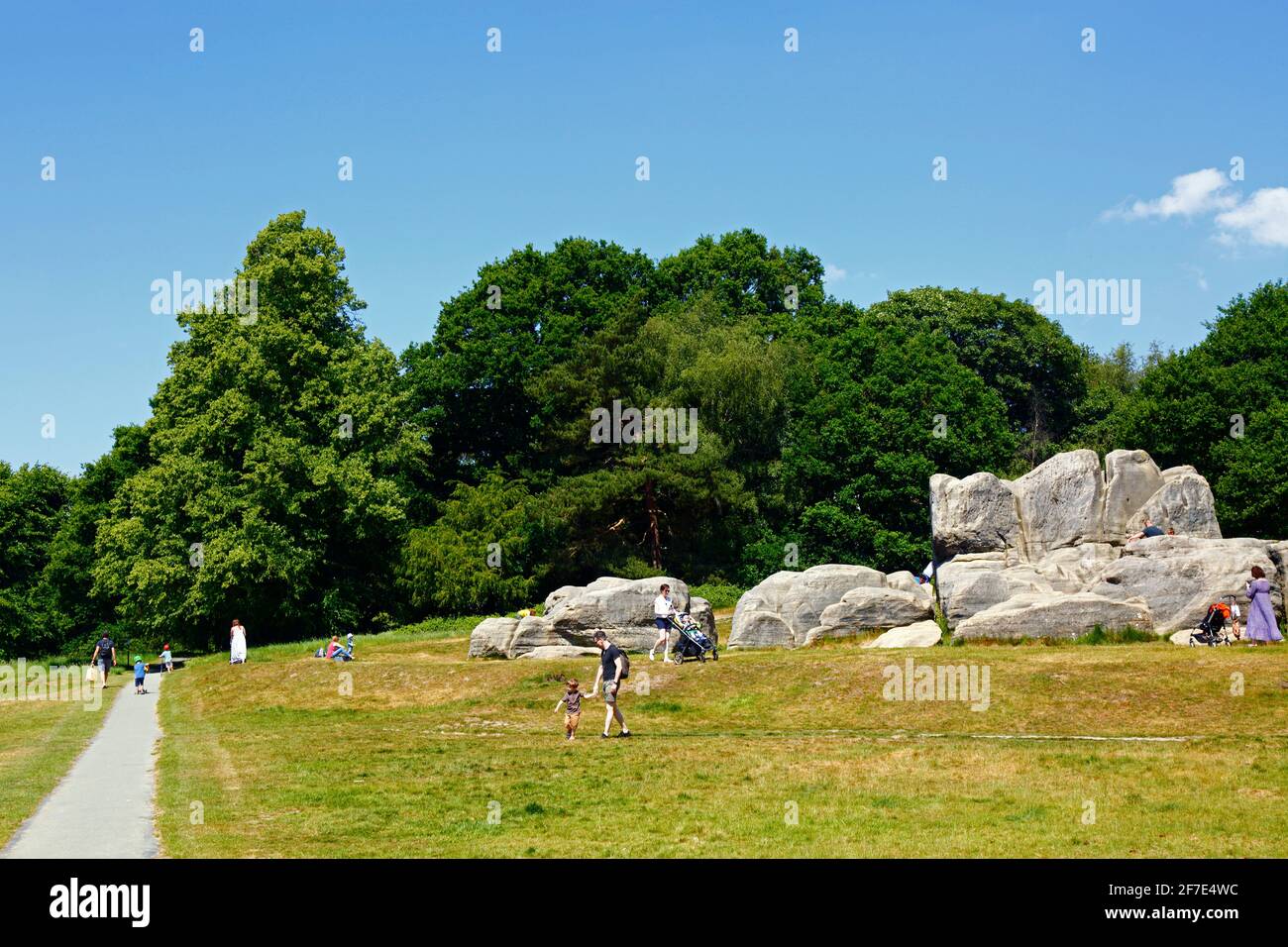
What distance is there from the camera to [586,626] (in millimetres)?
41562

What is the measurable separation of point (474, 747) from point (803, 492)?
44.4 m

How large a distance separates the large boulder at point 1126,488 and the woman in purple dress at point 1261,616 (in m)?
9.55

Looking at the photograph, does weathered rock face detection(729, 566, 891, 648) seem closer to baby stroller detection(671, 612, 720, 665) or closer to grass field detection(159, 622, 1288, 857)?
grass field detection(159, 622, 1288, 857)

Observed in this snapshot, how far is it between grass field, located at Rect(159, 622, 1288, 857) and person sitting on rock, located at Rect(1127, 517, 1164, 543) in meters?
9.29

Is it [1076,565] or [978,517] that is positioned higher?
[978,517]

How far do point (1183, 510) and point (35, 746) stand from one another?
35593 millimetres

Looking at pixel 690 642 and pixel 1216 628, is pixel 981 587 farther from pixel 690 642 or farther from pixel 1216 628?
pixel 690 642

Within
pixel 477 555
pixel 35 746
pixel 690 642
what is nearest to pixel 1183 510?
pixel 690 642

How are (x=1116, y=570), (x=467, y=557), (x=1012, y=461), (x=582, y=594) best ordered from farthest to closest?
(x=1012, y=461)
(x=467, y=557)
(x=582, y=594)
(x=1116, y=570)

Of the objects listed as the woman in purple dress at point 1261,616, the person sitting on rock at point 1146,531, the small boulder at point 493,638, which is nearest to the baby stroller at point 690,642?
the small boulder at point 493,638

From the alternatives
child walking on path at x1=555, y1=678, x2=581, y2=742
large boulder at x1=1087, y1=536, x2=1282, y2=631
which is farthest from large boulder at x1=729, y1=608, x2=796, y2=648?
child walking on path at x1=555, y1=678, x2=581, y2=742
